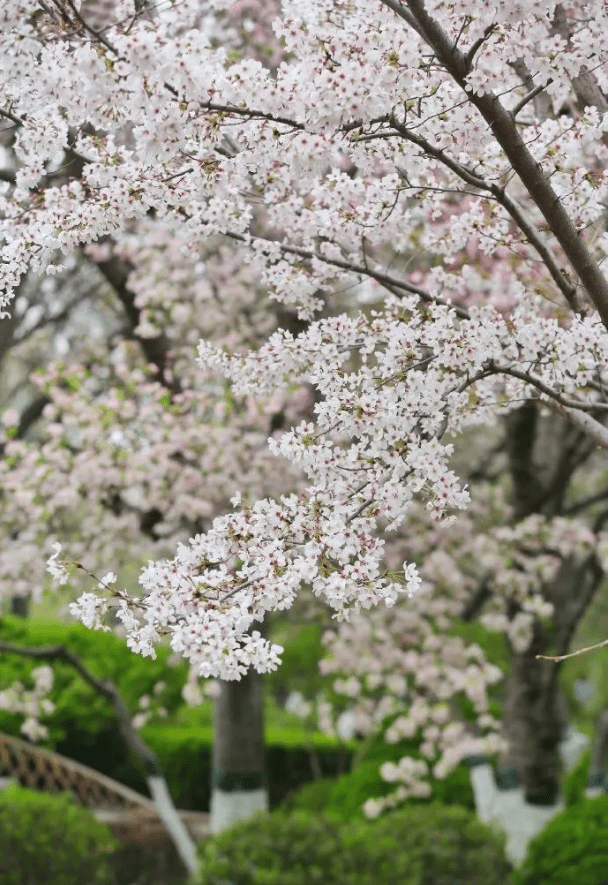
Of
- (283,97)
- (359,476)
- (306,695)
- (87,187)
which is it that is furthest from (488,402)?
(306,695)

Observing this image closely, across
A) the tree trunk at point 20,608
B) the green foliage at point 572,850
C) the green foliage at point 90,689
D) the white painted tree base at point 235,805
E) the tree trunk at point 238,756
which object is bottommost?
the green foliage at point 572,850

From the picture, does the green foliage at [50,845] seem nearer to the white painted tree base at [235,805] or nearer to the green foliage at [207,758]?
the white painted tree base at [235,805]

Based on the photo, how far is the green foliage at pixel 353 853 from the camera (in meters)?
7.09

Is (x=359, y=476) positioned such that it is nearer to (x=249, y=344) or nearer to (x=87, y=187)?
(x=87, y=187)

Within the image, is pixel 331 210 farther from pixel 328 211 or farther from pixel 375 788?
pixel 375 788

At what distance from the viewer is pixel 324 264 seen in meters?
4.21

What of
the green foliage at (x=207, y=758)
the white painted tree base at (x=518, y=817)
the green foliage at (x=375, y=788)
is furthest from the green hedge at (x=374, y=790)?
the white painted tree base at (x=518, y=817)

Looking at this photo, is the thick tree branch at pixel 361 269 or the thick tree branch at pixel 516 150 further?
the thick tree branch at pixel 361 269

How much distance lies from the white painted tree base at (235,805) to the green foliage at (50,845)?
932mm

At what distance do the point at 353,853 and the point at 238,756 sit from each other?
1.70m

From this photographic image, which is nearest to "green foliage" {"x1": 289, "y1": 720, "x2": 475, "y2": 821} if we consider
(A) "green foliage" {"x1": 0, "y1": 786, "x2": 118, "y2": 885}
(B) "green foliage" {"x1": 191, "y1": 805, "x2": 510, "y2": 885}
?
(B) "green foliage" {"x1": 191, "y1": 805, "x2": 510, "y2": 885}

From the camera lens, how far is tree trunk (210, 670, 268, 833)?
8688mm

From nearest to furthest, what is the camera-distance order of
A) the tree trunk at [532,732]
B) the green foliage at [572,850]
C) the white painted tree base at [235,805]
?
1. the green foliage at [572,850]
2. the white painted tree base at [235,805]
3. the tree trunk at [532,732]

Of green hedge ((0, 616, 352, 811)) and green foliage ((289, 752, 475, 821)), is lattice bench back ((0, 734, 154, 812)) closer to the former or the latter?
green hedge ((0, 616, 352, 811))
